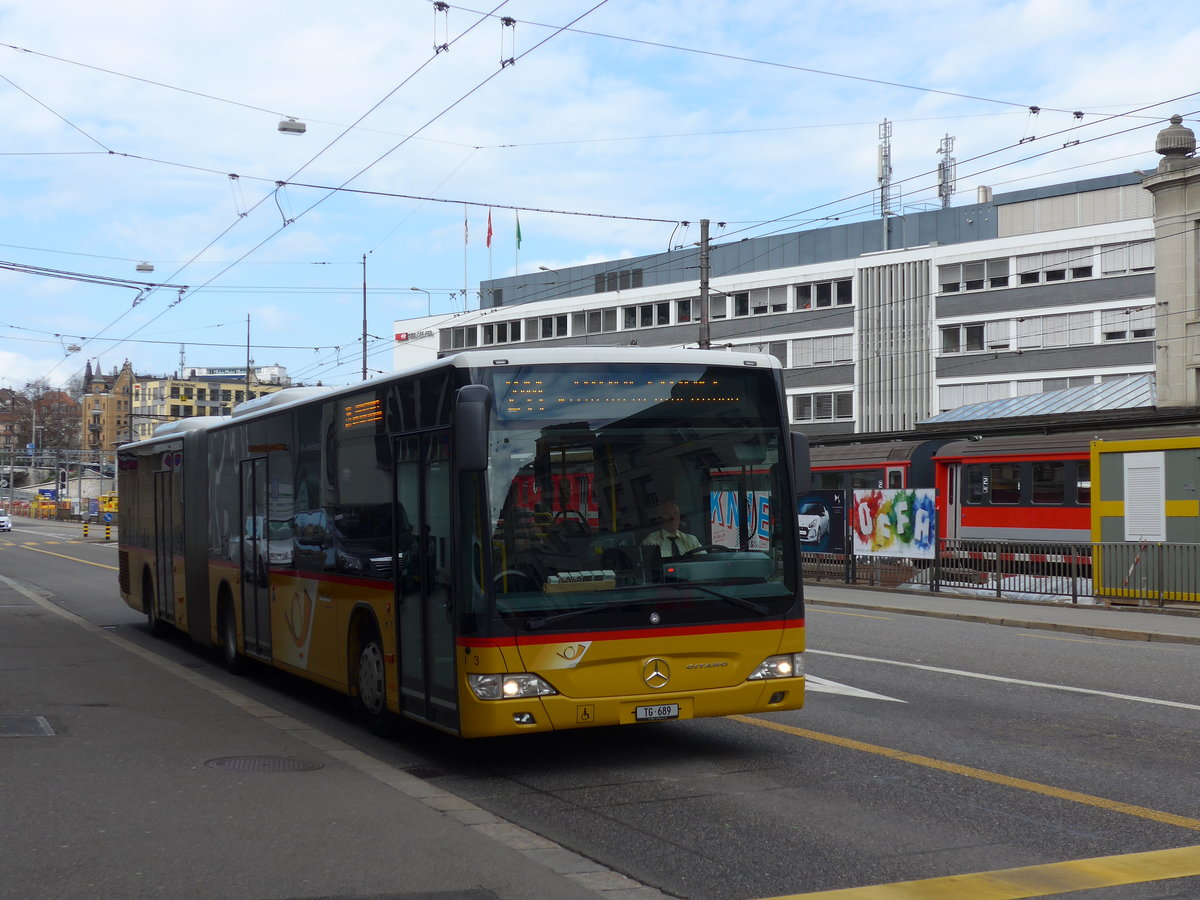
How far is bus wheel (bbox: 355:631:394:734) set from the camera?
985cm

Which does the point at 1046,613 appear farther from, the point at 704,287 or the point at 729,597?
the point at 729,597

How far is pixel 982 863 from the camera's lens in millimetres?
6336

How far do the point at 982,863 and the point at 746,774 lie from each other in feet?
7.60

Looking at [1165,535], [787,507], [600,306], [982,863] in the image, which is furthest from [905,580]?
[600,306]

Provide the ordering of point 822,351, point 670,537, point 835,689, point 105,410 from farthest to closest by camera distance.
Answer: point 105,410
point 822,351
point 835,689
point 670,537

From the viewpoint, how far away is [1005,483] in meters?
32.5

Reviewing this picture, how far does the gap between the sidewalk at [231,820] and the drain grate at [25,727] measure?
2 cm

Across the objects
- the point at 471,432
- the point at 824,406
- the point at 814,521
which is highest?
the point at 824,406

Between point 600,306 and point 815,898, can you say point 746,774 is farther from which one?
point 600,306

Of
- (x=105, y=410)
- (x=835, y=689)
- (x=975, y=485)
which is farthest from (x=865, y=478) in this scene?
(x=105, y=410)

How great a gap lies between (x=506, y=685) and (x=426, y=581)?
1021 mm

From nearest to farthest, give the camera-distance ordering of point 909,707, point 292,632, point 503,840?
point 503,840, point 909,707, point 292,632

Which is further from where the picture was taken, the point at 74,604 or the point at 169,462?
the point at 74,604

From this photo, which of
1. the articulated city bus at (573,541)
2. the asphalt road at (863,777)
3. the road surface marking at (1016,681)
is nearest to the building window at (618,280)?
the road surface marking at (1016,681)
